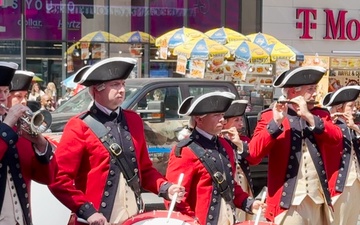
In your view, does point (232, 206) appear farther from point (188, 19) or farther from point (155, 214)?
point (188, 19)

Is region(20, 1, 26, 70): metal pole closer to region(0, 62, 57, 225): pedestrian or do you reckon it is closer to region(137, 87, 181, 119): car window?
region(137, 87, 181, 119): car window

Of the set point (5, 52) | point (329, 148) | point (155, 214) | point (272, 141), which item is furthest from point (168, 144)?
point (5, 52)

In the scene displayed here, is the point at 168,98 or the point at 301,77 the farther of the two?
the point at 168,98

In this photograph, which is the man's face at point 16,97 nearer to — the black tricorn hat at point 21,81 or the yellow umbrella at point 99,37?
the black tricorn hat at point 21,81

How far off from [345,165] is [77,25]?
1650cm

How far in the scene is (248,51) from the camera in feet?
64.8

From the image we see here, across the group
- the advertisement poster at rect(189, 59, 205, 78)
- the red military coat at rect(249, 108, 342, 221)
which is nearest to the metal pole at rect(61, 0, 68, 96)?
the advertisement poster at rect(189, 59, 205, 78)

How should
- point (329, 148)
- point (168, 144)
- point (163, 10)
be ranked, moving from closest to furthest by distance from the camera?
point (329, 148) < point (168, 144) < point (163, 10)

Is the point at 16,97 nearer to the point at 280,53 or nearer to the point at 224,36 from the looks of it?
the point at 280,53

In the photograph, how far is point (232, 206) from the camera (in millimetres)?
6219

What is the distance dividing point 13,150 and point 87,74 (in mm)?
863

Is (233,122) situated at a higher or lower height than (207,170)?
higher

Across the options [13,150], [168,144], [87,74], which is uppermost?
[87,74]

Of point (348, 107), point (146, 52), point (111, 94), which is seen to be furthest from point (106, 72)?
point (146, 52)
